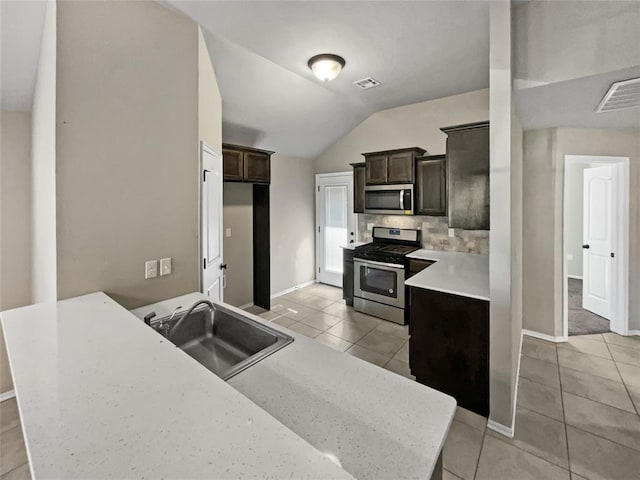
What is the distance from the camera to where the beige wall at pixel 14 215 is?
245 centimetres

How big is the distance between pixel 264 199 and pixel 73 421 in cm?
378

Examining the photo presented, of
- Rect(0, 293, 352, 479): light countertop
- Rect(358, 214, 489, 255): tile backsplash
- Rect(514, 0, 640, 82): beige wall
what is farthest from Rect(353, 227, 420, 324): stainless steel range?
Rect(0, 293, 352, 479): light countertop

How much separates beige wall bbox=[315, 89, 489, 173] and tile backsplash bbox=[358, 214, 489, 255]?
39.3 inches

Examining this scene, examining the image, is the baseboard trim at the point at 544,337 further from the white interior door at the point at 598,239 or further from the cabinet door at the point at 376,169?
the cabinet door at the point at 376,169

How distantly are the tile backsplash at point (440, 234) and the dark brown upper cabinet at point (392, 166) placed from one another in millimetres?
667

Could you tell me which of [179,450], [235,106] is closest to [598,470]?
[179,450]

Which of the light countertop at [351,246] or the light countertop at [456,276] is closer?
the light countertop at [456,276]

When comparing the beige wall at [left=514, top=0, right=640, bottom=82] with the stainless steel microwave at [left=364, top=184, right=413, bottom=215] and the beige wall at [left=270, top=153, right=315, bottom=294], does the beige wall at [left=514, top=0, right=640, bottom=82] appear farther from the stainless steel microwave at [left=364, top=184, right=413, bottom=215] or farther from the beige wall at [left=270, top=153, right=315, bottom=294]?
the beige wall at [left=270, top=153, right=315, bottom=294]

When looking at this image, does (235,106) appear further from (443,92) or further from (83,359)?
(83,359)

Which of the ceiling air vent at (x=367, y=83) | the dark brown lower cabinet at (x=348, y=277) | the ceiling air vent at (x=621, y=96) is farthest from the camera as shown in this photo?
the dark brown lower cabinet at (x=348, y=277)

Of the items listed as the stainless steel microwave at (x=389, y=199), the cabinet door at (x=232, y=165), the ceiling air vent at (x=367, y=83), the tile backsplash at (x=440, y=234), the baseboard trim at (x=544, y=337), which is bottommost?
the baseboard trim at (x=544, y=337)

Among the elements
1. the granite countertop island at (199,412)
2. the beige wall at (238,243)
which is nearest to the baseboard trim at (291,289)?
the beige wall at (238,243)

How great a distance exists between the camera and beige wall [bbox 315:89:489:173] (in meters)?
3.83

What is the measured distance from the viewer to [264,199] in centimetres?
434
